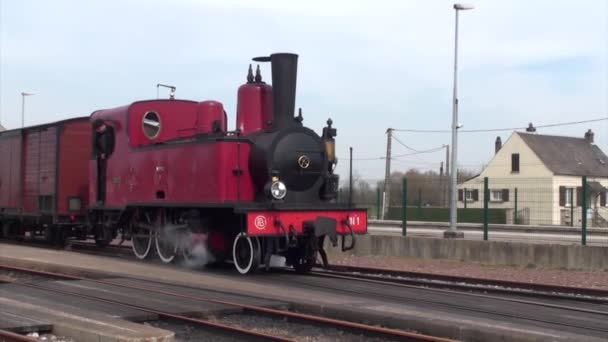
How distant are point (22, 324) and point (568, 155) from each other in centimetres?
4990

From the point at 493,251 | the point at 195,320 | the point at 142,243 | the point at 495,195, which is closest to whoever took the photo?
the point at 195,320

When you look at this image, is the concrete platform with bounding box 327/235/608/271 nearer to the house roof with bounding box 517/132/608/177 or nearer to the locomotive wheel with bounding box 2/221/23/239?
the locomotive wheel with bounding box 2/221/23/239

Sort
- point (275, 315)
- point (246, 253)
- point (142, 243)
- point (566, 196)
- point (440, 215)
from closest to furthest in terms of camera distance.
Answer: point (275, 315) < point (246, 253) < point (142, 243) < point (566, 196) < point (440, 215)

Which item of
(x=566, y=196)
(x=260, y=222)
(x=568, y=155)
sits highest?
(x=568, y=155)

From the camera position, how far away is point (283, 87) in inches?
496

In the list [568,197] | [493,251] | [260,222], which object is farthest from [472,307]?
[568,197]

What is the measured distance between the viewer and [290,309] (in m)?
8.75

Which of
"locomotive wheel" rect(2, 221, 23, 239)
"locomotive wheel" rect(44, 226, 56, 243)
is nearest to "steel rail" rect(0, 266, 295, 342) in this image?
"locomotive wheel" rect(44, 226, 56, 243)

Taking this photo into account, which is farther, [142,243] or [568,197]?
[568,197]

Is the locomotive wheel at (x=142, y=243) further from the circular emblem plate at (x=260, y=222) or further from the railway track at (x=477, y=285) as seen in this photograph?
the circular emblem plate at (x=260, y=222)

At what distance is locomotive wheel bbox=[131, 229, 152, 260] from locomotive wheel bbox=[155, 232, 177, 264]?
0.35m

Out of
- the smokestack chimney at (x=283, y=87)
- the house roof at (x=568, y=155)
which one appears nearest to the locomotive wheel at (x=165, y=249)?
the smokestack chimney at (x=283, y=87)

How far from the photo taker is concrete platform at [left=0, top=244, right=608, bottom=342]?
280 inches

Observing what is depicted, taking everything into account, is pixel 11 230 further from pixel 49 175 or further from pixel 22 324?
pixel 22 324
